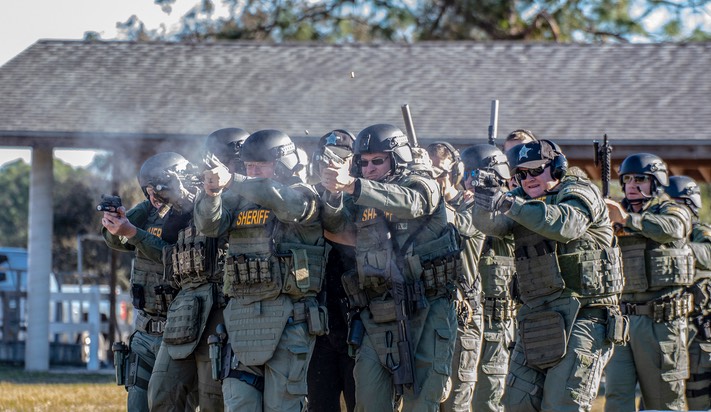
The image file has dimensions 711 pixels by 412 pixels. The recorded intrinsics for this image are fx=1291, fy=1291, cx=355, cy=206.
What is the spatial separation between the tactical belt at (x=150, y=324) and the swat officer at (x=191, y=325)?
394 mm

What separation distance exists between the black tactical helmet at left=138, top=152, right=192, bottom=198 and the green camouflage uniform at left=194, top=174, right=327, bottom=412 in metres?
1.13

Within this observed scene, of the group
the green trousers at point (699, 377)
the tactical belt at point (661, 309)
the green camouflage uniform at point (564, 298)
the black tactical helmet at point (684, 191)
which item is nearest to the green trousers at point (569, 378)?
the green camouflage uniform at point (564, 298)

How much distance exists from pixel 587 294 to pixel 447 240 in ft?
2.98

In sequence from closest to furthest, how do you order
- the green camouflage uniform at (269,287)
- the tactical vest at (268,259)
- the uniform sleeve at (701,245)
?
the green camouflage uniform at (269,287)
the tactical vest at (268,259)
the uniform sleeve at (701,245)

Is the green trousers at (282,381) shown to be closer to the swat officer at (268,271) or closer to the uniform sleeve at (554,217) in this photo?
the swat officer at (268,271)

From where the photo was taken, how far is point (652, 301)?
10109 mm

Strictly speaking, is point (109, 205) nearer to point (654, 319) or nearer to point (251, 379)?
point (251, 379)

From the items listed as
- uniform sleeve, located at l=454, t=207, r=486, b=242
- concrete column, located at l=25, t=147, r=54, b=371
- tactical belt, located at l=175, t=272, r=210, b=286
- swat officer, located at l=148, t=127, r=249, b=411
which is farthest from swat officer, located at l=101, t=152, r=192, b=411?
concrete column, located at l=25, t=147, r=54, b=371

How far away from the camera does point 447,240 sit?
785 centimetres

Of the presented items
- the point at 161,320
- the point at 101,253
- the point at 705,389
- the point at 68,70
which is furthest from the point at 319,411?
the point at 101,253

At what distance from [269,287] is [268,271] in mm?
98

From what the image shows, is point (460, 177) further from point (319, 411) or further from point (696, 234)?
point (696, 234)

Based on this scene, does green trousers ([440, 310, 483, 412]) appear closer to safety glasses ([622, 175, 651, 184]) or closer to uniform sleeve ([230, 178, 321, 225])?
uniform sleeve ([230, 178, 321, 225])

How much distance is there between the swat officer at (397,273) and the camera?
24.5 feet
